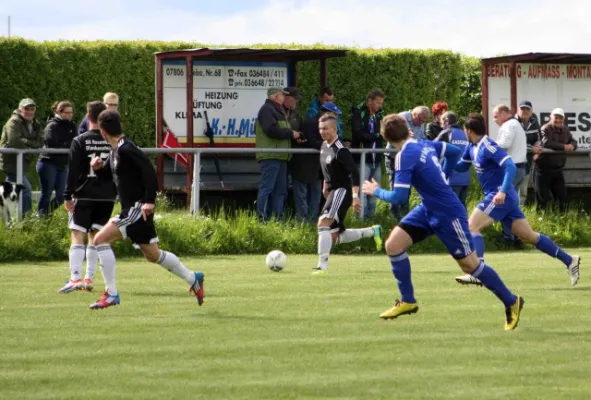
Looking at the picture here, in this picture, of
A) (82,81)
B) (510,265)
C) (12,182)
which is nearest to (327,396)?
(510,265)

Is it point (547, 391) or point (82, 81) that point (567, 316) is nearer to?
point (547, 391)

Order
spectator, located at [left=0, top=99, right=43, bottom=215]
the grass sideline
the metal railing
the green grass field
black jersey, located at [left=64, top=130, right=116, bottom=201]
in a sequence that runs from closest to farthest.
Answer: the green grass field
black jersey, located at [left=64, top=130, right=116, bottom=201]
the grass sideline
the metal railing
spectator, located at [left=0, top=99, right=43, bottom=215]

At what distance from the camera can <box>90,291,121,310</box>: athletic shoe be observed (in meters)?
12.7

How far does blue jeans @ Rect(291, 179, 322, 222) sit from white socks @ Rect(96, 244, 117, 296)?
7.56 meters

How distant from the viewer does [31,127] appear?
747 inches

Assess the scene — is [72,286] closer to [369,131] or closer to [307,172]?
[307,172]

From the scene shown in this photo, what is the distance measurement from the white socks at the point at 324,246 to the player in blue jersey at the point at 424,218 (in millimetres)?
4817

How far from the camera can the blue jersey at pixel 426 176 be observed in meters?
11.2

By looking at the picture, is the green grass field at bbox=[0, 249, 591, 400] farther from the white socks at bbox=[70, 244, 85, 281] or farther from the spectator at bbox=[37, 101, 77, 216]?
the spectator at bbox=[37, 101, 77, 216]

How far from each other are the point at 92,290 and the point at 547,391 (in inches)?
285

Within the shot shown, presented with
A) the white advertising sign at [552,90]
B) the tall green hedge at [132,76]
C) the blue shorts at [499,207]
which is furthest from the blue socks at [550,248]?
the tall green hedge at [132,76]

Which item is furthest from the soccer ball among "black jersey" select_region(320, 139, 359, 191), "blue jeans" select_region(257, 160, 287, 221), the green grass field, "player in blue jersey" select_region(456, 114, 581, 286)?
→ "blue jeans" select_region(257, 160, 287, 221)

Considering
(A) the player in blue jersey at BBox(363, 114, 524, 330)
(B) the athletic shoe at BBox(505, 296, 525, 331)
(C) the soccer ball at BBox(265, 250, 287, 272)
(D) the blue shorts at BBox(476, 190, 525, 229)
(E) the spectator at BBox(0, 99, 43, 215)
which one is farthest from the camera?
(E) the spectator at BBox(0, 99, 43, 215)

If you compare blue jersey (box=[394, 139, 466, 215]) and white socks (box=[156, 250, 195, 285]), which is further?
white socks (box=[156, 250, 195, 285])
